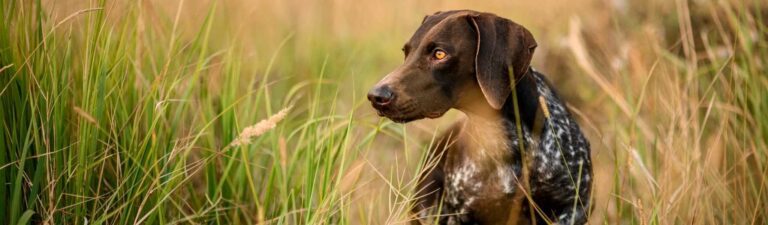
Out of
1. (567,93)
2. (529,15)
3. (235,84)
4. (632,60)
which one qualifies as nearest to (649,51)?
(632,60)

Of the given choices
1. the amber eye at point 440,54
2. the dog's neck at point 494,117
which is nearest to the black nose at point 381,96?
the amber eye at point 440,54

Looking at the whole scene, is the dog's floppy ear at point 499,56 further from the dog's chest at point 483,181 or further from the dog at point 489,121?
the dog's chest at point 483,181

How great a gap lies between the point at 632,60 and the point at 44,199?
3661mm

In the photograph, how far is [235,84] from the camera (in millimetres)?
4316

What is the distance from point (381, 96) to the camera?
3557 mm

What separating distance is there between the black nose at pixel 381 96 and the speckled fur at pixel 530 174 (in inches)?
18.7

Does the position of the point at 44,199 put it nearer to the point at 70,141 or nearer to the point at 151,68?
the point at 70,141

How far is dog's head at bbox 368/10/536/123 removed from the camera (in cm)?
369

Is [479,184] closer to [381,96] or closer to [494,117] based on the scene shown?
[494,117]

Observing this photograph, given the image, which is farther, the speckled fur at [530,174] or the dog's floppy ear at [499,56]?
the speckled fur at [530,174]

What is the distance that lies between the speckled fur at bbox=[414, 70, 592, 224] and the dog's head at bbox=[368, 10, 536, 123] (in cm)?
23

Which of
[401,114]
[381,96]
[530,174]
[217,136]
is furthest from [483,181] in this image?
[217,136]

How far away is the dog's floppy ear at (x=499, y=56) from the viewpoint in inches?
148

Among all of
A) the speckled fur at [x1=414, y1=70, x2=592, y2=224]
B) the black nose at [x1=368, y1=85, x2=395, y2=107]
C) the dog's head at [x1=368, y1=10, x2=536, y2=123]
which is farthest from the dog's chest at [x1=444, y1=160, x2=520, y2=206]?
the black nose at [x1=368, y1=85, x2=395, y2=107]
